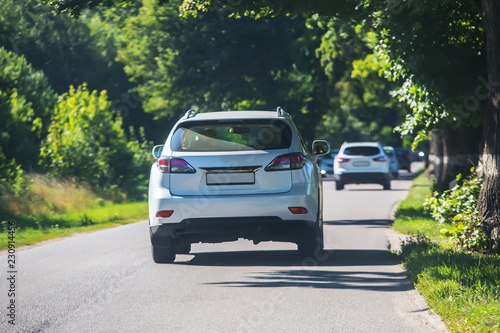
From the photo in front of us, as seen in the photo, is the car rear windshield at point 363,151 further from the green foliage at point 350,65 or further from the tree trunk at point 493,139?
the tree trunk at point 493,139

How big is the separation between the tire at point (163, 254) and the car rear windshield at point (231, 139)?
1.40m

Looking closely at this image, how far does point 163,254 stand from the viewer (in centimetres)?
1030

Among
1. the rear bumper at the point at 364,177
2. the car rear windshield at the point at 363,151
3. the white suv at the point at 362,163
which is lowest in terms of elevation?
the rear bumper at the point at 364,177

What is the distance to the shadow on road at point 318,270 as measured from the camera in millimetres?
8430

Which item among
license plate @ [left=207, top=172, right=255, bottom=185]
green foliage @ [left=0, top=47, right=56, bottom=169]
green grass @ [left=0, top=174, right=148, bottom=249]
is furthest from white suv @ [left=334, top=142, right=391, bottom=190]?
license plate @ [left=207, top=172, right=255, bottom=185]

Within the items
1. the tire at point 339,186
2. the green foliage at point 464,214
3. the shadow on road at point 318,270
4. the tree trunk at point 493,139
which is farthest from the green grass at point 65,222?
the tire at point 339,186

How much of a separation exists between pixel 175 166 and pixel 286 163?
1299 mm

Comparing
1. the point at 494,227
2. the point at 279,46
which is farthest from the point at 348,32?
the point at 494,227

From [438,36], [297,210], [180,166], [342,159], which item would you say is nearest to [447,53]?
[438,36]

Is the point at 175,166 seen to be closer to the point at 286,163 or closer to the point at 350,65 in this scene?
the point at 286,163

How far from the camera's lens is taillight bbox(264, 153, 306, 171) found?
938 centimetres

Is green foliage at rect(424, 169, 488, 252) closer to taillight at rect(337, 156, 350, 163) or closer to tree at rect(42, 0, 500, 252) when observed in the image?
tree at rect(42, 0, 500, 252)

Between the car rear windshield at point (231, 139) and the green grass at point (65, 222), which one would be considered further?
the green grass at point (65, 222)

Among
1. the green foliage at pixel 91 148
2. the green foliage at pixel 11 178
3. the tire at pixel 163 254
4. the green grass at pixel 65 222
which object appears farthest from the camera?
the green foliage at pixel 91 148
